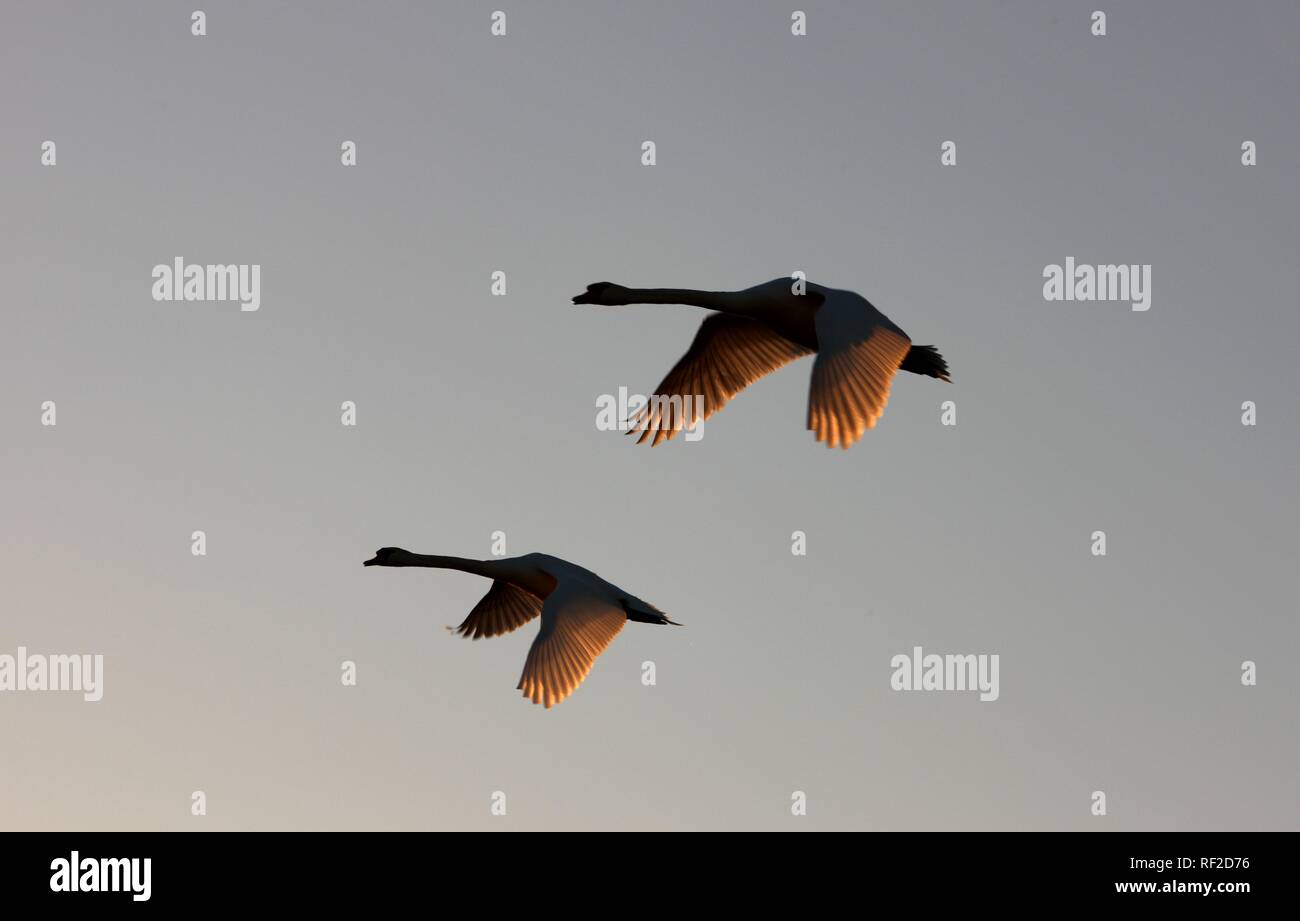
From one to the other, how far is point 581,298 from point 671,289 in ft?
4.21

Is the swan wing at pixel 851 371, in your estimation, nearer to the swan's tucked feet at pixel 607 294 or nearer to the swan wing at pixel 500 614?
the swan's tucked feet at pixel 607 294

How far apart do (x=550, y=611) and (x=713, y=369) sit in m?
5.06

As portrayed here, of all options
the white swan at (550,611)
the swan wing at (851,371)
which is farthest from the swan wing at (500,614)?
the swan wing at (851,371)

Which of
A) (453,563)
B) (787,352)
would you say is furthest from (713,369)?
(453,563)

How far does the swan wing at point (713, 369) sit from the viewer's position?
2619cm

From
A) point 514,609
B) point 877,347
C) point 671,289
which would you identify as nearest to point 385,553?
point 514,609

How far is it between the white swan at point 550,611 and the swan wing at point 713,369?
2.47 metres

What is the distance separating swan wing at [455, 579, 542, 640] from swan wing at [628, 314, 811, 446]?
16.3 feet

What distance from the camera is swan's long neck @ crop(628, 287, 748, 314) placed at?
24.4 m

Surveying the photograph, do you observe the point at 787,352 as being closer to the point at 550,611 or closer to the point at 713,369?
the point at 713,369

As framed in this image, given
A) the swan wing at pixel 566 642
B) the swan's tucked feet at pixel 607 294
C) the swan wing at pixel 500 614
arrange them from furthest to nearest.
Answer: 1. the swan wing at pixel 500 614
2. the swan's tucked feet at pixel 607 294
3. the swan wing at pixel 566 642

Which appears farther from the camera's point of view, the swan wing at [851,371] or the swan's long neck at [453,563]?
the swan's long neck at [453,563]

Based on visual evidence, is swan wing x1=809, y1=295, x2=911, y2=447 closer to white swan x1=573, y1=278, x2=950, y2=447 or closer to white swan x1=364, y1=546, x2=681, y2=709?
white swan x1=573, y1=278, x2=950, y2=447
